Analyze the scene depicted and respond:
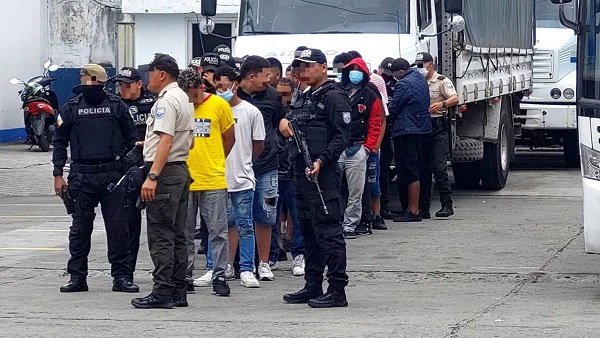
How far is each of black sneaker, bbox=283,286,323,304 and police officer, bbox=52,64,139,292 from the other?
4.73ft

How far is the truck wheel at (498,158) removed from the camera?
17000 millimetres

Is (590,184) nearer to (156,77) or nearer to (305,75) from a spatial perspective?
(305,75)

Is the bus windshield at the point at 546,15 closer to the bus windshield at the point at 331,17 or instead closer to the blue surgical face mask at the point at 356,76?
the bus windshield at the point at 331,17

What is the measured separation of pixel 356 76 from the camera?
40.0 feet

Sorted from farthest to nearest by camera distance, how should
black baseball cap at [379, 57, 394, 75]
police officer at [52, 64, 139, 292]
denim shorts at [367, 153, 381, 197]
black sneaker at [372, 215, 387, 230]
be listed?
black baseball cap at [379, 57, 394, 75] → black sneaker at [372, 215, 387, 230] → denim shorts at [367, 153, 381, 197] → police officer at [52, 64, 139, 292]

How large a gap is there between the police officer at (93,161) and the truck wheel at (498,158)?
27.1 feet

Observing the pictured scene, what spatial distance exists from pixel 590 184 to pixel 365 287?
6.84ft

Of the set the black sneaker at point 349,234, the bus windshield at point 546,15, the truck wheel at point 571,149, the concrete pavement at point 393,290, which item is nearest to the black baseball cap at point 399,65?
the concrete pavement at point 393,290

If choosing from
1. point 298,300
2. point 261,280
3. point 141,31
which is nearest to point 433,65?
point 261,280

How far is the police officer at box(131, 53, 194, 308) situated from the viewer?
28.4ft

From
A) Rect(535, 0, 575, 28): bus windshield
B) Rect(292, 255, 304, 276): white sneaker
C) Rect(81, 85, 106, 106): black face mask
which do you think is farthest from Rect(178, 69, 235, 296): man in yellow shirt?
Rect(535, 0, 575, 28): bus windshield

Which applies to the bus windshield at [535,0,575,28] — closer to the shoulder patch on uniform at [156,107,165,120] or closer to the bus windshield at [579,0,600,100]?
the bus windshield at [579,0,600,100]

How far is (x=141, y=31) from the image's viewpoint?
87.4 feet

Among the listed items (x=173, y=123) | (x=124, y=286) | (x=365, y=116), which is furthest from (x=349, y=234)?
(x=173, y=123)
